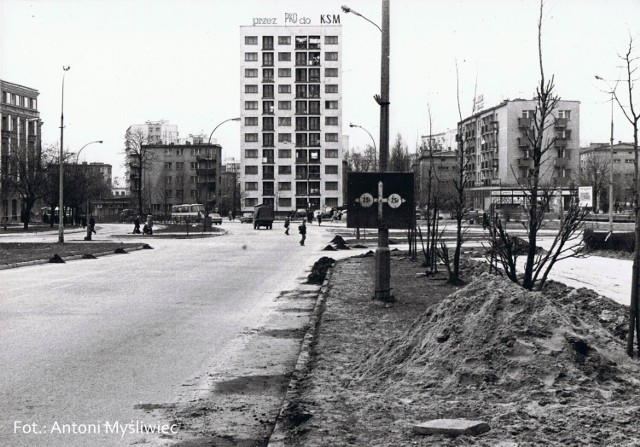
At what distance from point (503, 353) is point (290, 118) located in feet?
371

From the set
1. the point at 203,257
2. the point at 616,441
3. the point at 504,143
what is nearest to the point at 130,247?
the point at 203,257

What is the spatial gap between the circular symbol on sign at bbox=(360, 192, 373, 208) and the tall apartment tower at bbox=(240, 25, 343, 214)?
104m

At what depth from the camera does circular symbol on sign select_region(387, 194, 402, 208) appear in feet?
38.8

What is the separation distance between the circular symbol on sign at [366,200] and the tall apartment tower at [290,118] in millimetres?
103871

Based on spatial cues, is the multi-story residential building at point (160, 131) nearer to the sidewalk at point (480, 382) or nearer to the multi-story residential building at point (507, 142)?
the multi-story residential building at point (507, 142)

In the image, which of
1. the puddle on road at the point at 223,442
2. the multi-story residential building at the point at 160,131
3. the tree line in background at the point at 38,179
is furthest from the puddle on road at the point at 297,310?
the multi-story residential building at the point at 160,131

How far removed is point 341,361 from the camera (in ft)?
25.3

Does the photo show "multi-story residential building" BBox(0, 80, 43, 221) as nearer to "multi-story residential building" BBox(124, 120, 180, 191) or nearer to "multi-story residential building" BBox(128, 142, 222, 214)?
"multi-story residential building" BBox(128, 142, 222, 214)

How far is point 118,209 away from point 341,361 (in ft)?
393

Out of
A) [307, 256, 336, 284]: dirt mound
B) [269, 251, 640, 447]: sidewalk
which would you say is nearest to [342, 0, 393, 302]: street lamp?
[269, 251, 640, 447]: sidewalk

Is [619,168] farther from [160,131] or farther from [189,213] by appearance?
[160,131]

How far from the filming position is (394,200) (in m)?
11.8

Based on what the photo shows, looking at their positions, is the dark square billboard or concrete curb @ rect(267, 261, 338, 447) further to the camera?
the dark square billboard

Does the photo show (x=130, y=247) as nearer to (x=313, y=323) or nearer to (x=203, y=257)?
(x=203, y=257)
